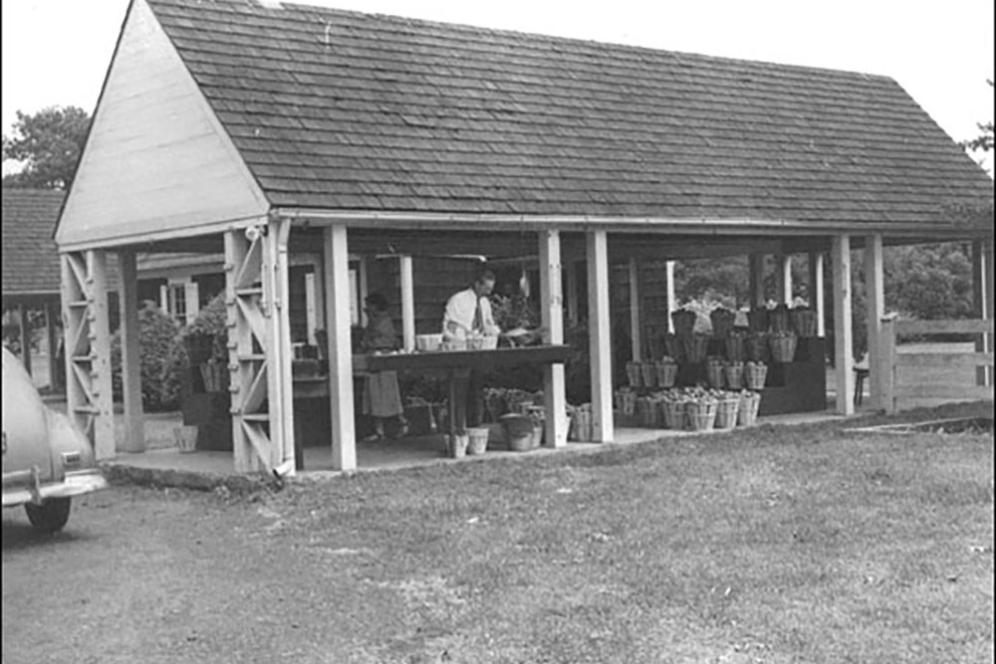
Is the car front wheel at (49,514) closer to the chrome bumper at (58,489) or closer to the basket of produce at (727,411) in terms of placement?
the chrome bumper at (58,489)

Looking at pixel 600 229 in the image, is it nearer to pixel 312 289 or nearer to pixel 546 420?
pixel 546 420

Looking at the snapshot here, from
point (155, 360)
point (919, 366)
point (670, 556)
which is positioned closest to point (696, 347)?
point (919, 366)

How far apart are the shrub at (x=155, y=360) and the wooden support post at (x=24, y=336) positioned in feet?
1.76

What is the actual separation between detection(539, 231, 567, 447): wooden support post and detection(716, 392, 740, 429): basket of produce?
6.48 feet

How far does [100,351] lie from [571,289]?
1526 cm

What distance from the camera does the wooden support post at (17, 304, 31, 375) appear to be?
87 centimetres

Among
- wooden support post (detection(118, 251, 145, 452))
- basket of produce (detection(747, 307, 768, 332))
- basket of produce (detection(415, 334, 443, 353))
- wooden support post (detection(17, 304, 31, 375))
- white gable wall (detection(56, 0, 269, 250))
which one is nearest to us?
wooden support post (detection(17, 304, 31, 375))

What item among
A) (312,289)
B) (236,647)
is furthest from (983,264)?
(236,647)

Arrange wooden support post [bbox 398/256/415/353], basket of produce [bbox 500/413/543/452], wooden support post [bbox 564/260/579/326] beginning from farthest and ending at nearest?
1. wooden support post [bbox 564/260/579/326]
2. wooden support post [bbox 398/256/415/353]
3. basket of produce [bbox 500/413/543/452]

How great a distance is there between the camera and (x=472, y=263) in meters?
16.9

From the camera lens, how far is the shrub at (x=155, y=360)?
5.07ft

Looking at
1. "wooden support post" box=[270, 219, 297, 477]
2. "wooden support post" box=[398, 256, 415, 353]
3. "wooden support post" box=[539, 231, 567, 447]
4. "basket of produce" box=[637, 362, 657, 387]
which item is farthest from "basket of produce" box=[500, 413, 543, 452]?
"wooden support post" box=[398, 256, 415, 353]

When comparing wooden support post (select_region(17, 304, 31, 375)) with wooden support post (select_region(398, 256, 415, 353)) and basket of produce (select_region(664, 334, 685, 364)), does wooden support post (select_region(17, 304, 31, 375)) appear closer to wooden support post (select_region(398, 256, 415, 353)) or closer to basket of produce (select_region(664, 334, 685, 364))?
basket of produce (select_region(664, 334, 685, 364))

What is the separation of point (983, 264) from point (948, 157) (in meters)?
1.33
